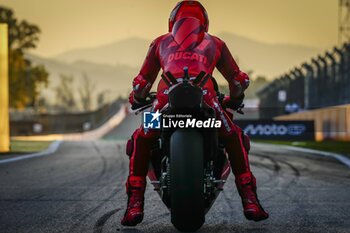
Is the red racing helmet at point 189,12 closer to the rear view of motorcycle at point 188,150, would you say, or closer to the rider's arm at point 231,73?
the rider's arm at point 231,73

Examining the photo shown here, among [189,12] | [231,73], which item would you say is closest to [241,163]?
[231,73]

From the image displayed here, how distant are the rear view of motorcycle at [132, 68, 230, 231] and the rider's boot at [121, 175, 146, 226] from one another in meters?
0.43

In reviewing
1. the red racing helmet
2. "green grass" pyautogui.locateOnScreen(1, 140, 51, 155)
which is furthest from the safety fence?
the red racing helmet

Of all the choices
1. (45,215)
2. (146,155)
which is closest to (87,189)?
(45,215)

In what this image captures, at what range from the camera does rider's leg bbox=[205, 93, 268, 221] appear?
552 cm

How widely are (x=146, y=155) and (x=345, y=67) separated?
Result: 19.3 m

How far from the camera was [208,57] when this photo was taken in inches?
216

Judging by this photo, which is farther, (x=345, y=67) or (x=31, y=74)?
(x=31, y=74)

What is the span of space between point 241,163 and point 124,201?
2034 mm

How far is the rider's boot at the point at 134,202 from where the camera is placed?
17.8ft

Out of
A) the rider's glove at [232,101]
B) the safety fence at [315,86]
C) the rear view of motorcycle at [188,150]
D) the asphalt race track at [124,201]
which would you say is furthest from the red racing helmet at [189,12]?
the safety fence at [315,86]

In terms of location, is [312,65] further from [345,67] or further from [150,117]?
[150,117]

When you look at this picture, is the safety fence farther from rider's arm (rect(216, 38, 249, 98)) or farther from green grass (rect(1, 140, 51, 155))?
rider's arm (rect(216, 38, 249, 98))

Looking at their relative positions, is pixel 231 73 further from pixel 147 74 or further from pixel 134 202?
pixel 134 202
